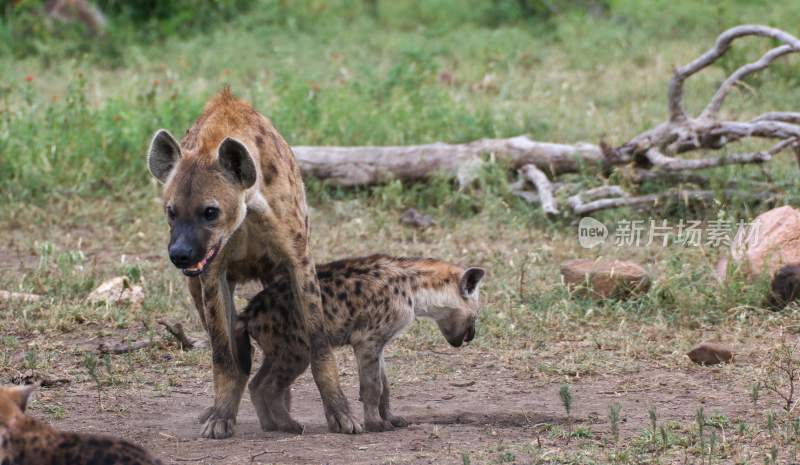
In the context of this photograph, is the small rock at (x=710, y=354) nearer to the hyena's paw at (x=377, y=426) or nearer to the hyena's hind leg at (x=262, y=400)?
the hyena's paw at (x=377, y=426)

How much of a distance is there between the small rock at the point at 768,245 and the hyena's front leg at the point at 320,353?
2277mm

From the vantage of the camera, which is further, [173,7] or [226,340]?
[173,7]

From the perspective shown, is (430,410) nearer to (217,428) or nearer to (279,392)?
(279,392)

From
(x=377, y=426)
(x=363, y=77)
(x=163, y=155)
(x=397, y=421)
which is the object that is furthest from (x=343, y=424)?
(x=363, y=77)

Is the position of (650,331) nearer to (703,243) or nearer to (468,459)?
(703,243)

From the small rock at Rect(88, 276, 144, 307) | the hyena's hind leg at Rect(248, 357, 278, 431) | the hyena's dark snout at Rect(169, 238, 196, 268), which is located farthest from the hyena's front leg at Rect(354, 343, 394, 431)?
the small rock at Rect(88, 276, 144, 307)

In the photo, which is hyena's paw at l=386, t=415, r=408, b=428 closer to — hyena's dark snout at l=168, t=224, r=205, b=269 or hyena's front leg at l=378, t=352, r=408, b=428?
hyena's front leg at l=378, t=352, r=408, b=428

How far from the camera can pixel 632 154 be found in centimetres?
726

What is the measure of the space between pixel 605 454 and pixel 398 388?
1402 mm

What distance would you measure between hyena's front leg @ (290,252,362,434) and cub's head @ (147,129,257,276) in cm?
38

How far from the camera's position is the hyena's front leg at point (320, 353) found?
14.9ft

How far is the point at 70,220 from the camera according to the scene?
7.54 meters

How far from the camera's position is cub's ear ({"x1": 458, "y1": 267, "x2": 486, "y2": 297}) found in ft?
16.6

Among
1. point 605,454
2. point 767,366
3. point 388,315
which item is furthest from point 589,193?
point 605,454
